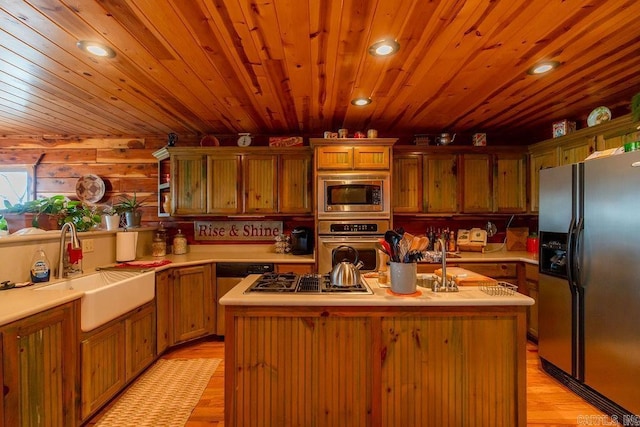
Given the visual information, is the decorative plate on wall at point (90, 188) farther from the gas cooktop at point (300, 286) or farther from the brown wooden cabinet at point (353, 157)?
the gas cooktop at point (300, 286)

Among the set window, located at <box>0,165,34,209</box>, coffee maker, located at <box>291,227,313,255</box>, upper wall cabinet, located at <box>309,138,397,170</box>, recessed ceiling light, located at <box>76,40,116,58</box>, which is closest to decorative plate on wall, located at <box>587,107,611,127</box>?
upper wall cabinet, located at <box>309,138,397,170</box>

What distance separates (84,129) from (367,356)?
4.06 meters

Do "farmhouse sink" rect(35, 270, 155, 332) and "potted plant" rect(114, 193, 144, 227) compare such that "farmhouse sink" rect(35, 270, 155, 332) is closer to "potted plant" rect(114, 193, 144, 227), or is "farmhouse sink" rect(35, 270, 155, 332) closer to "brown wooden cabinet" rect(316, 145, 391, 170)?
"potted plant" rect(114, 193, 144, 227)

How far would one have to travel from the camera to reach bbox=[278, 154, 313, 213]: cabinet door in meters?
3.71

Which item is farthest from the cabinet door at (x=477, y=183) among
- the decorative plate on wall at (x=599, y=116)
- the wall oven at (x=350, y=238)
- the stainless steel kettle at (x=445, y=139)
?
the wall oven at (x=350, y=238)

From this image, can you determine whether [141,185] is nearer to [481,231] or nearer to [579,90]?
[481,231]

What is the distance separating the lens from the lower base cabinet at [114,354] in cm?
199

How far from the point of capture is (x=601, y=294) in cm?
219

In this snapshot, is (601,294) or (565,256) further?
(565,256)

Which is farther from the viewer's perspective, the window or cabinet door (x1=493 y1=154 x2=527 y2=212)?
the window

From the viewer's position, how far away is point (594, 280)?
7.34 feet

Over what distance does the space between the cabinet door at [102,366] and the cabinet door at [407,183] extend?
2903mm

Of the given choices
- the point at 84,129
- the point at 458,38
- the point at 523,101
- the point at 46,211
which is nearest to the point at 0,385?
the point at 46,211

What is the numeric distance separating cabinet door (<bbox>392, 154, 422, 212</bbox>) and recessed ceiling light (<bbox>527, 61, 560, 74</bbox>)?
1584mm
